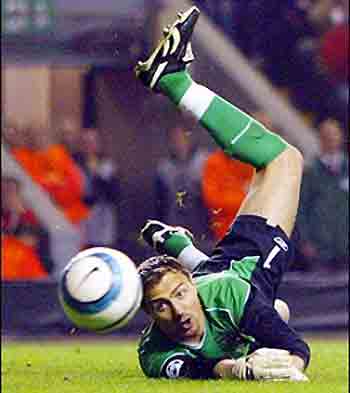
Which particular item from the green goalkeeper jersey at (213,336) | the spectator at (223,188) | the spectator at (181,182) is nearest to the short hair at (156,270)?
the green goalkeeper jersey at (213,336)

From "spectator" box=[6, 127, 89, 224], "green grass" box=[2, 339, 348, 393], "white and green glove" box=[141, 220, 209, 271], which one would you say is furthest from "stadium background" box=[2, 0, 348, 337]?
"white and green glove" box=[141, 220, 209, 271]

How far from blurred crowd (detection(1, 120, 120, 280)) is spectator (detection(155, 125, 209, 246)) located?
0.46m

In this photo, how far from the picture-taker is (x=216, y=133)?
7.68m

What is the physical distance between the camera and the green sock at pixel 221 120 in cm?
767

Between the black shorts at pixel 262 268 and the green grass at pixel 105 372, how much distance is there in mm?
196

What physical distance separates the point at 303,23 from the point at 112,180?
191cm

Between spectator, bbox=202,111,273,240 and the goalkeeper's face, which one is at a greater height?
the goalkeeper's face

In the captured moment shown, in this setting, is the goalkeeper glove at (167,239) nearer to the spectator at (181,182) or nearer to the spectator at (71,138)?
the spectator at (181,182)

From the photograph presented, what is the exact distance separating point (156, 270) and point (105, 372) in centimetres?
128

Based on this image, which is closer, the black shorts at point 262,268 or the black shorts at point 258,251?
the black shorts at point 262,268

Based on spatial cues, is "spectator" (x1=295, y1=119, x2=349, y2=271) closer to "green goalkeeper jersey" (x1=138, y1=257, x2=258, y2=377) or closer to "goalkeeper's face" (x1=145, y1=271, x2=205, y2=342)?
"green goalkeeper jersey" (x1=138, y1=257, x2=258, y2=377)

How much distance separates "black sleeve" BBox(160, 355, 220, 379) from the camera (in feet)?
23.3

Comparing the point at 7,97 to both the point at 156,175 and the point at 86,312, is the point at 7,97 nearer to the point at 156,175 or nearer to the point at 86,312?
the point at 156,175

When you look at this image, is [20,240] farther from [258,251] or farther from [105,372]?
[258,251]
